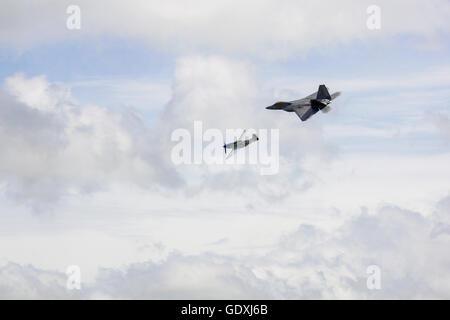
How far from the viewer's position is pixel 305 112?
580 ft

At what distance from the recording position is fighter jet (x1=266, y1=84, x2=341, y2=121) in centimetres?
17400

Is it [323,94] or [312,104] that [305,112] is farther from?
[323,94]

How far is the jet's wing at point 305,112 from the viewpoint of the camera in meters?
175

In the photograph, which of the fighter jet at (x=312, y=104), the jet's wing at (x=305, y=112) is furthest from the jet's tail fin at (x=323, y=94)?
the jet's wing at (x=305, y=112)

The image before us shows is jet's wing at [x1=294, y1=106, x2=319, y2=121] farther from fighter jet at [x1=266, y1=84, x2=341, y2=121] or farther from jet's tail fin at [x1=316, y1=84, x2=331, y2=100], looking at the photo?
jet's tail fin at [x1=316, y1=84, x2=331, y2=100]

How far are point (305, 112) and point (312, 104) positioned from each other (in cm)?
333

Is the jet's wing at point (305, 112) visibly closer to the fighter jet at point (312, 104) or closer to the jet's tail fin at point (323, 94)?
the fighter jet at point (312, 104)
